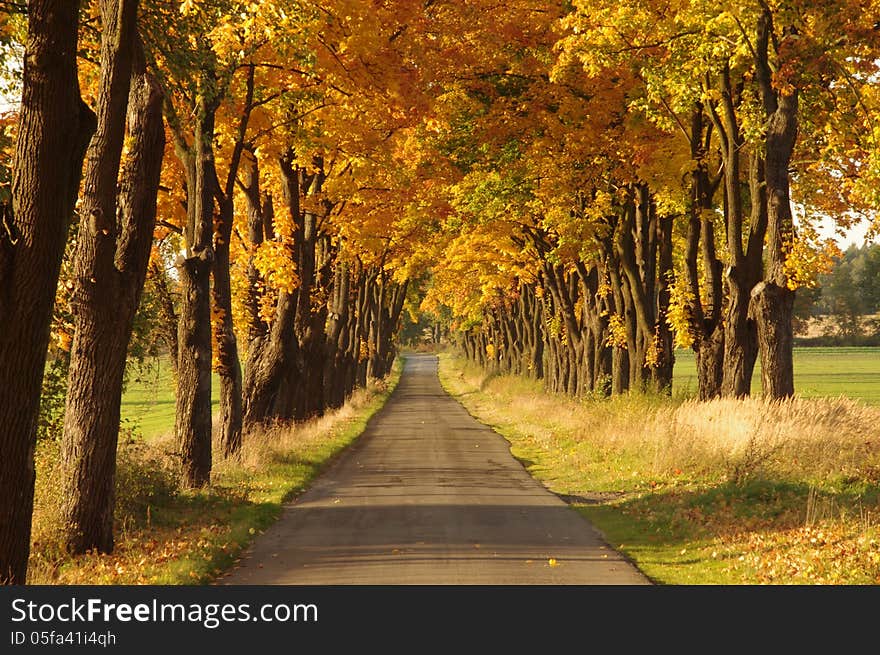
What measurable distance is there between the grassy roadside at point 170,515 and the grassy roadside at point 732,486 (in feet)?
16.6

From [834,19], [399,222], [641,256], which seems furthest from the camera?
[399,222]

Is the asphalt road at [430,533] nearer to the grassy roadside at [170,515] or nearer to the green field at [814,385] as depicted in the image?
the grassy roadside at [170,515]

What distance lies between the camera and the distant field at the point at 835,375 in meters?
57.7

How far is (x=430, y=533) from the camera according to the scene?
46.7ft

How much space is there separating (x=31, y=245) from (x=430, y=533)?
720cm

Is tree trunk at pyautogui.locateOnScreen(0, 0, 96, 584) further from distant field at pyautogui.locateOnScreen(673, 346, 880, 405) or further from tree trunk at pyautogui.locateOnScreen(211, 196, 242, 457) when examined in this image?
distant field at pyautogui.locateOnScreen(673, 346, 880, 405)

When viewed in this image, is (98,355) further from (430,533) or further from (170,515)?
(430,533)

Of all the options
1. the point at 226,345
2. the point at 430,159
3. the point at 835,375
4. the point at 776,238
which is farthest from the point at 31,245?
the point at 835,375

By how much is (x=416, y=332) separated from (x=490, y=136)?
152 meters

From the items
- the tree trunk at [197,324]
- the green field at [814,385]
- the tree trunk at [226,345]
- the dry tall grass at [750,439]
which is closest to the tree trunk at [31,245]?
the tree trunk at [197,324]

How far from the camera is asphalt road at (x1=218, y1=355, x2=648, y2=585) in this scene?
445 inches

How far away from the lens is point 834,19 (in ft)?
56.6
